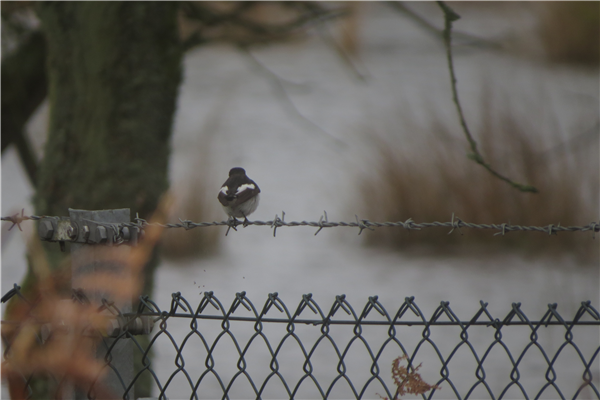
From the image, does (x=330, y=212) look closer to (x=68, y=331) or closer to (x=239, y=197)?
(x=239, y=197)

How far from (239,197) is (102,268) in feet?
1.86

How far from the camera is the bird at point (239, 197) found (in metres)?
1.56

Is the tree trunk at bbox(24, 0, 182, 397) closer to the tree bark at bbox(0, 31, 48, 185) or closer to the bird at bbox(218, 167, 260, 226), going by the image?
the tree bark at bbox(0, 31, 48, 185)

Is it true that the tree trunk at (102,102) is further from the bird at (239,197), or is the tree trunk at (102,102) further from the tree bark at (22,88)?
the bird at (239,197)

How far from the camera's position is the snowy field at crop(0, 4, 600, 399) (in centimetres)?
372

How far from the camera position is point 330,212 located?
20.8 ft

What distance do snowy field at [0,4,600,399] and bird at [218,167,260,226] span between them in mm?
664

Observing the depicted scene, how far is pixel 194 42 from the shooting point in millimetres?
2422

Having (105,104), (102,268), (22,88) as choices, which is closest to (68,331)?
(102,268)

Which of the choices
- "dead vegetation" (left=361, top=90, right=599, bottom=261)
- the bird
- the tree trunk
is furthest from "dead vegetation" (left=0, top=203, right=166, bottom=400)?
"dead vegetation" (left=361, top=90, right=599, bottom=261)

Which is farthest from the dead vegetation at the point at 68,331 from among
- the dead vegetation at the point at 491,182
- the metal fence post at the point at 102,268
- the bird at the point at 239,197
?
the dead vegetation at the point at 491,182

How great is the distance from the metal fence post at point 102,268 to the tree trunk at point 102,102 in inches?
48.3

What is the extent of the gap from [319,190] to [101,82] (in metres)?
5.04

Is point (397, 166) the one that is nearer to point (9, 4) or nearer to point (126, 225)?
point (9, 4)
